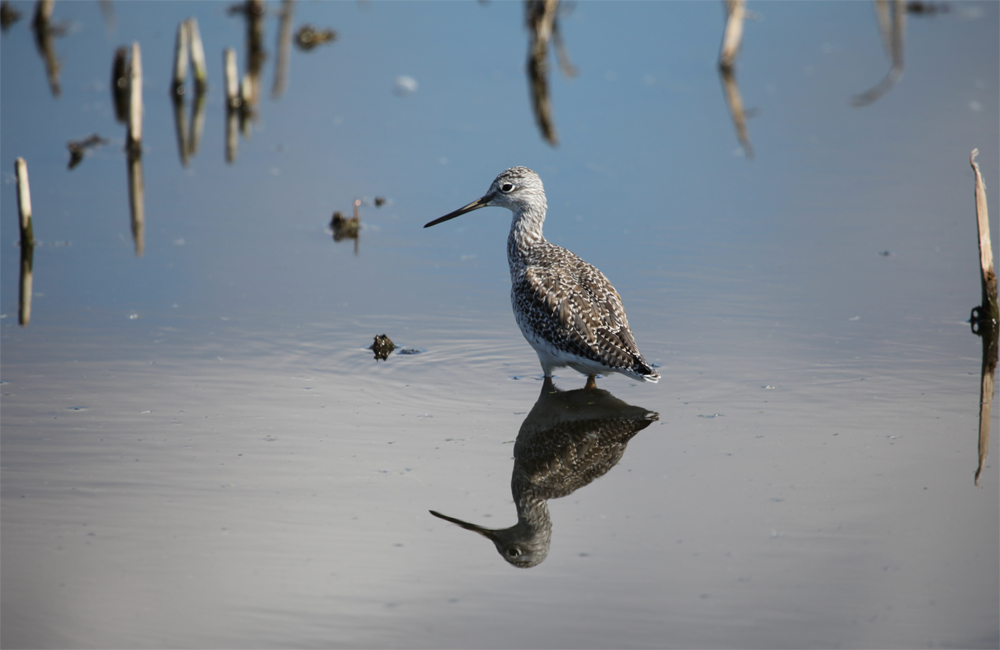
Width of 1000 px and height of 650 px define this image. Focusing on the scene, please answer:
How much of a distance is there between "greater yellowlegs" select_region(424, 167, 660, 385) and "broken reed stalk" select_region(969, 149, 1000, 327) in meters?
2.31

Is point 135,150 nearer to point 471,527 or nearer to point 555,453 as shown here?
point 555,453

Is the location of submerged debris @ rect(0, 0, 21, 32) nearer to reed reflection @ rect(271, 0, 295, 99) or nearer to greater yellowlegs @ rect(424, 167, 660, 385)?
reed reflection @ rect(271, 0, 295, 99)

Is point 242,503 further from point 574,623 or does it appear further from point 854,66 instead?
point 854,66

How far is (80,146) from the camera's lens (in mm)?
10570

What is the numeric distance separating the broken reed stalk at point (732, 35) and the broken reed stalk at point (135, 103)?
677 cm

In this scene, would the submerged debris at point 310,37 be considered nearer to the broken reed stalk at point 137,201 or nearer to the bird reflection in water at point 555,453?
the broken reed stalk at point 137,201

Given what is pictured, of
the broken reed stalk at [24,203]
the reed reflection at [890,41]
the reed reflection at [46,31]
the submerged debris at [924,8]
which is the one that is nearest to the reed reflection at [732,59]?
the reed reflection at [890,41]

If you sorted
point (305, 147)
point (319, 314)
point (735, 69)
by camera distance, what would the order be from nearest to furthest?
point (319, 314) < point (305, 147) < point (735, 69)

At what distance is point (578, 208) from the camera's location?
9.66 m

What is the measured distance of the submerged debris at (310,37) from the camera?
46.5ft

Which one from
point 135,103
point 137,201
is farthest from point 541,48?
point 137,201

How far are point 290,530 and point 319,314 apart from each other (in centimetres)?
293

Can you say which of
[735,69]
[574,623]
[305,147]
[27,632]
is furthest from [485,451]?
[735,69]

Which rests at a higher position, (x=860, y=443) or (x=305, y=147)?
(x=305, y=147)
